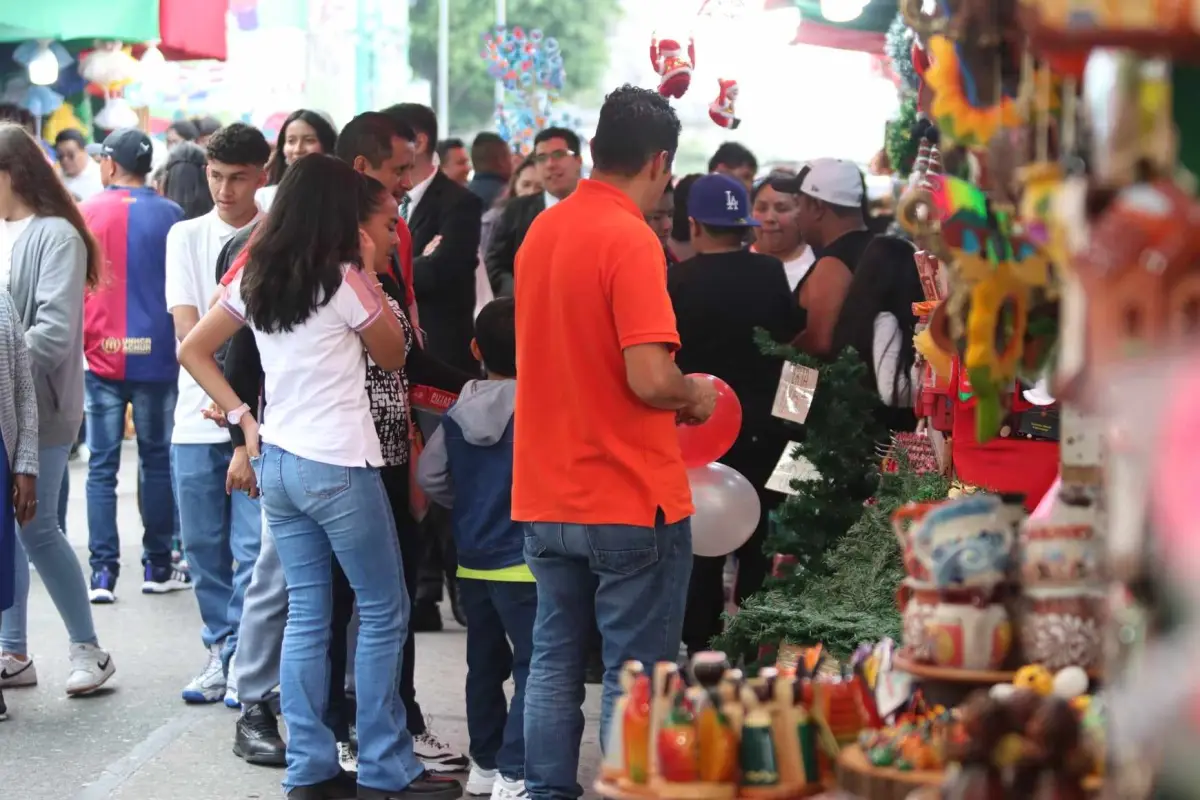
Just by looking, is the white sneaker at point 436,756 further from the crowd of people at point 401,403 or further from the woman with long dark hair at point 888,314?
the woman with long dark hair at point 888,314

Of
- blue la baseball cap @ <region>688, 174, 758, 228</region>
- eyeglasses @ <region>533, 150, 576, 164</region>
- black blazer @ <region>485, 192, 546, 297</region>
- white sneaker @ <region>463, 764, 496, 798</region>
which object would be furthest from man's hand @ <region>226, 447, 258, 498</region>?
eyeglasses @ <region>533, 150, 576, 164</region>

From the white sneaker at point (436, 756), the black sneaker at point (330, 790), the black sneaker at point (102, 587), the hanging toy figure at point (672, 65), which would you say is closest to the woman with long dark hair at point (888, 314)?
the hanging toy figure at point (672, 65)

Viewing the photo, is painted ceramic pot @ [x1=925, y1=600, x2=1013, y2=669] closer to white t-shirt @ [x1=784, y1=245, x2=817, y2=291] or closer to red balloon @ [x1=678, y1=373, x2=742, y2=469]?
red balloon @ [x1=678, y1=373, x2=742, y2=469]

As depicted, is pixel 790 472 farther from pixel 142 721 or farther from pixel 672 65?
pixel 142 721

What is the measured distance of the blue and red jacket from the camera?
25.9ft

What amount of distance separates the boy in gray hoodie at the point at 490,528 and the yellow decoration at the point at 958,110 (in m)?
2.50

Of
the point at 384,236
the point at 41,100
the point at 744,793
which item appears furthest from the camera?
the point at 41,100

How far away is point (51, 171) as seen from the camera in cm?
661

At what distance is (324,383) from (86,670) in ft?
7.66

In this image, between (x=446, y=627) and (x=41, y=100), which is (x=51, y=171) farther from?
(x=41, y=100)

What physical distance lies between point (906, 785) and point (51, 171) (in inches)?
193

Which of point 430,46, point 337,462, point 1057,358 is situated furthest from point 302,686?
point 430,46

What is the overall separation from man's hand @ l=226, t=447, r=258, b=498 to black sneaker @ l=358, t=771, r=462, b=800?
3.22ft

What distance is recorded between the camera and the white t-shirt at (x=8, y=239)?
654 centimetres
